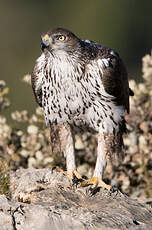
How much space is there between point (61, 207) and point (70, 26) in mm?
41346

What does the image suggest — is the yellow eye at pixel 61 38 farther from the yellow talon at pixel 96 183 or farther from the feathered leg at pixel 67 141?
the yellow talon at pixel 96 183

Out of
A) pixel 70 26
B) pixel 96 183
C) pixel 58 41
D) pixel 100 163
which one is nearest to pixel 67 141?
pixel 100 163

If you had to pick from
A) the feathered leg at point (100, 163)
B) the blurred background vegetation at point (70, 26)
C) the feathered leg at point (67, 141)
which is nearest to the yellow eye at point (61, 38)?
the feathered leg at point (67, 141)

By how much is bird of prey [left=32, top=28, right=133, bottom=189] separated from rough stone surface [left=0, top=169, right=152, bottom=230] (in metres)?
0.40

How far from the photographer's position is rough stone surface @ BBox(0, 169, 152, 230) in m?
6.43

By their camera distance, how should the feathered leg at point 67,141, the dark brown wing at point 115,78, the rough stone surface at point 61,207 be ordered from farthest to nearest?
the feathered leg at point 67,141
the dark brown wing at point 115,78
the rough stone surface at point 61,207

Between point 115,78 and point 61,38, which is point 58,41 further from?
point 115,78

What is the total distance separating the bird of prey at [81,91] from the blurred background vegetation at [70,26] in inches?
1116

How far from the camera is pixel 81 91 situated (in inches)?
316

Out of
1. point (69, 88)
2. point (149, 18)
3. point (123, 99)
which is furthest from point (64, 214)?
point (149, 18)

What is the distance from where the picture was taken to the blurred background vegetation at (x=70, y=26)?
141 feet

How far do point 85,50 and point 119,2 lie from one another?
4804 cm

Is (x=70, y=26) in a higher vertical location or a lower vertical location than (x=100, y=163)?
higher

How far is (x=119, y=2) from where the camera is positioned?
55.3 metres
